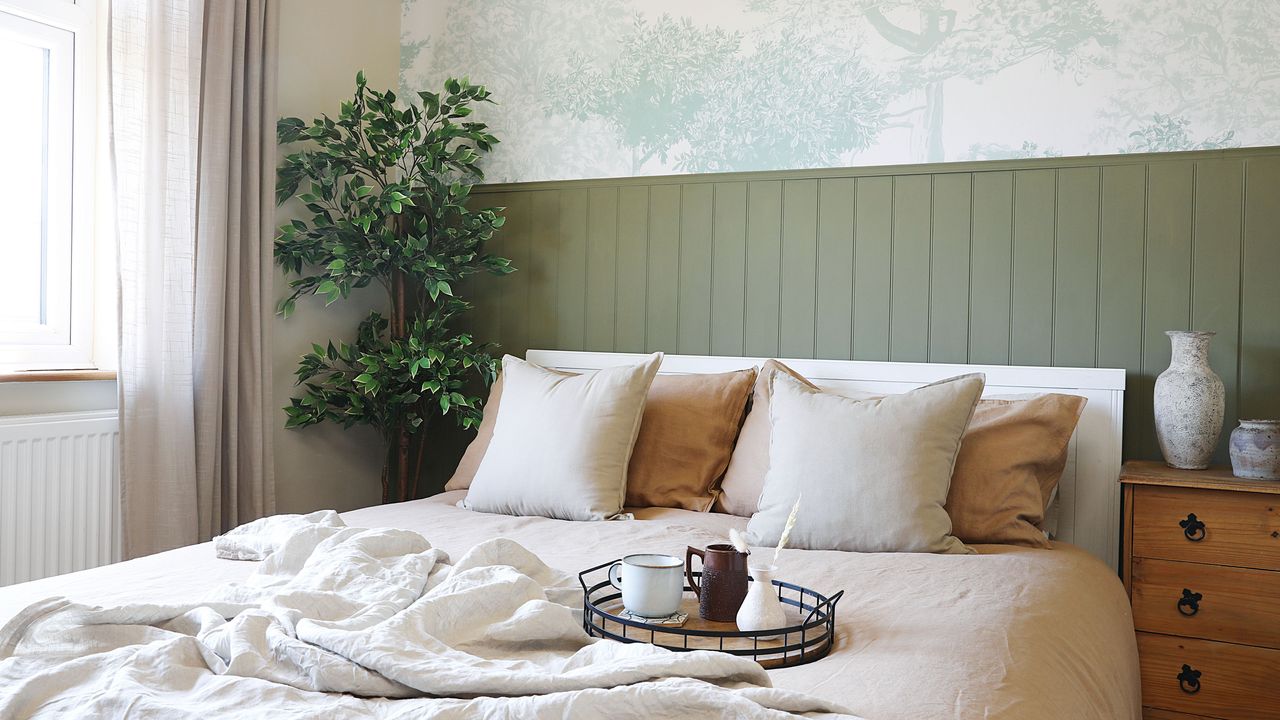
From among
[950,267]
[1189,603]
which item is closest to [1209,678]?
[1189,603]

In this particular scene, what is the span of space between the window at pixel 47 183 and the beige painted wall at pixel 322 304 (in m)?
0.61

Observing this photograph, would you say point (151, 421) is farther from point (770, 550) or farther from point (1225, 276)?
point (1225, 276)

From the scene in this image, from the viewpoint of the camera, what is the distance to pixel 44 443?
2.48 metres

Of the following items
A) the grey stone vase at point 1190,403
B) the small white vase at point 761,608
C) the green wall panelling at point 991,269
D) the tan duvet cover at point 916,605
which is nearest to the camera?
the tan duvet cover at point 916,605

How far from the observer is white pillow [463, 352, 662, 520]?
2.44 metres

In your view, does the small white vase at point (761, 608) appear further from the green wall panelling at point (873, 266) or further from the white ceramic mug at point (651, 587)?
the green wall panelling at point (873, 266)

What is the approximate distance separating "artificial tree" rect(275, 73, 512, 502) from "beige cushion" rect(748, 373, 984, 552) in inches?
50.1

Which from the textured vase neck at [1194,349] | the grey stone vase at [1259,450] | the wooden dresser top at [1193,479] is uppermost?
the textured vase neck at [1194,349]

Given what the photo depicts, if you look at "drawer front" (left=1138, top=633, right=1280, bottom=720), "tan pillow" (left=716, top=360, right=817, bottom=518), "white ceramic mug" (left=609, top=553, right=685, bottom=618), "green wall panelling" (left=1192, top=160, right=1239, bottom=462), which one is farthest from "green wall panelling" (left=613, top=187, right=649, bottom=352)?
"white ceramic mug" (left=609, top=553, right=685, bottom=618)

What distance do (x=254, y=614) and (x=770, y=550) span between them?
1226 mm

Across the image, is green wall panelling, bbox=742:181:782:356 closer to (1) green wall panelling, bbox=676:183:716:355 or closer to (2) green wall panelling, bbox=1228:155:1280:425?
(1) green wall panelling, bbox=676:183:716:355

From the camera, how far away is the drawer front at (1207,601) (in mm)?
2223

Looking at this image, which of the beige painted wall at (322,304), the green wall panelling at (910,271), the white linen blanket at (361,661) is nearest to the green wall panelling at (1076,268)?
the green wall panelling at (910,271)

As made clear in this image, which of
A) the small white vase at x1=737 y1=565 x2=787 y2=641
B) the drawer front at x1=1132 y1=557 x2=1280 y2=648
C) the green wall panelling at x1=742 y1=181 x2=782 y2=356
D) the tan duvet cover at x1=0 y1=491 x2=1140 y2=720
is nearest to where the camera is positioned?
the tan duvet cover at x1=0 y1=491 x2=1140 y2=720
